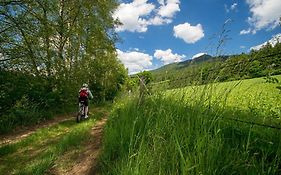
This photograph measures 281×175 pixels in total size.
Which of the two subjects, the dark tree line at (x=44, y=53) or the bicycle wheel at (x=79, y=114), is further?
the bicycle wheel at (x=79, y=114)

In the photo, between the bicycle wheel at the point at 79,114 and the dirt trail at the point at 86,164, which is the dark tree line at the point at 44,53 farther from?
the dirt trail at the point at 86,164

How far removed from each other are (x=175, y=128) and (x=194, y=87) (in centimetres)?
115

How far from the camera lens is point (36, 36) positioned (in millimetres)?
12461

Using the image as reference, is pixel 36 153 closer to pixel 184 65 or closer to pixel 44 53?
pixel 184 65

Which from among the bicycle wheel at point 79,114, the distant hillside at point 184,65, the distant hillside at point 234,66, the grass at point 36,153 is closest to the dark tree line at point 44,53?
the bicycle wheel at point 79,114

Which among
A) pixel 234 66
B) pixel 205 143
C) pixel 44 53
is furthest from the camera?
pixel 44 53

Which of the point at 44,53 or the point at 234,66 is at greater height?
the point at 44,53

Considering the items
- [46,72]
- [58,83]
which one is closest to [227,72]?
[46,72]

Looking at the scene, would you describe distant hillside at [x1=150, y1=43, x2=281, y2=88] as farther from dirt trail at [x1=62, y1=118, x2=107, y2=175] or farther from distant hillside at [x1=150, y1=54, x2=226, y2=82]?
dirt trail at [x1=62, y1=118, x2=107, y2=175]

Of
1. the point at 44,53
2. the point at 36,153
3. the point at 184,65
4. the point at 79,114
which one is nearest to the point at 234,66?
the point at 184,65

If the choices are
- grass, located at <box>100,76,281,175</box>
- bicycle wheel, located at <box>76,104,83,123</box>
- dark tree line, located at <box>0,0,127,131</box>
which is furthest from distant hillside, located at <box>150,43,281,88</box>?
bicycle wheel, located at <box>76,104,83,123</box>

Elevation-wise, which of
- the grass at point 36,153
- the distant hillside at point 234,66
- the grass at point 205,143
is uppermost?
the distant hillside at point 234,66

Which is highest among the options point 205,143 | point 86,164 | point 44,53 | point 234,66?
point 44,53

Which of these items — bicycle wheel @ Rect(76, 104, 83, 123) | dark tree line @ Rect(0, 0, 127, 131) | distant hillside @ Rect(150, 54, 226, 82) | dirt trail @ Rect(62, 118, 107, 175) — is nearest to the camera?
distant hillside @ Rect(150, 54, 226, 82)
